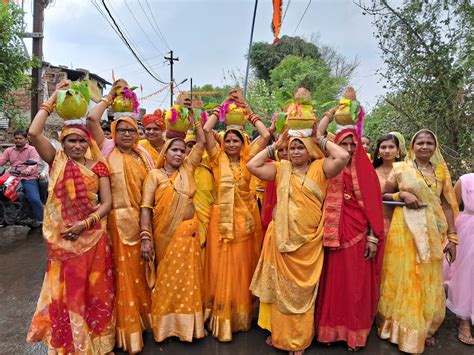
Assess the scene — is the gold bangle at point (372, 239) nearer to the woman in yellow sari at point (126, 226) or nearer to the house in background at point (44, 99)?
the woman in yellow sari at point (126, 226)

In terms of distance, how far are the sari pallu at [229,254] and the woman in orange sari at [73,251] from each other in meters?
0.94

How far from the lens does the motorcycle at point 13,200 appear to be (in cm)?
615

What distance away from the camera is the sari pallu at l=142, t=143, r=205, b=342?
297cm

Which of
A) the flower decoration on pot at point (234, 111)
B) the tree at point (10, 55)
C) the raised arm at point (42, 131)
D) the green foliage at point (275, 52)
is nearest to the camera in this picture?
the raised arm at point (42, 131)

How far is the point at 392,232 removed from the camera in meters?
3.14

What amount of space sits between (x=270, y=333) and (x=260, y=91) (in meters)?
18.1

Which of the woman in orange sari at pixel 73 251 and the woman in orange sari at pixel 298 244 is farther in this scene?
the woman in orange sari at pixel 298 244

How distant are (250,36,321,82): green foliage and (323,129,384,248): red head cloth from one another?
25.6 m

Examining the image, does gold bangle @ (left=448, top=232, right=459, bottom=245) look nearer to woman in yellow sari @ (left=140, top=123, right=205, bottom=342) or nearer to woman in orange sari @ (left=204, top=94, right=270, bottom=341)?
woman in orange sari @ (left=204, top=94, right=270, bottom=341)

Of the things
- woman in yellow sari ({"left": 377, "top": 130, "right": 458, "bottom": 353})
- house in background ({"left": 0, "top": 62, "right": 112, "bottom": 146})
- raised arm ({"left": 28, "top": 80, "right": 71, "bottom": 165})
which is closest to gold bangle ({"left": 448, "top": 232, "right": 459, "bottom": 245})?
woman in yellow sari ({"left": 377, "top": 130, "right": 458, "bottom": 353})

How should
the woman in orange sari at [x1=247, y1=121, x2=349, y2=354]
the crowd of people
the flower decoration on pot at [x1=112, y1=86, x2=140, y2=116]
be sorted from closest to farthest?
1. the crowd of people
2. the woman in orange sari at [x1=247, y1=121, x2=349, y2=354]
3. the flower decoration on pot at [x1=112, y1=86, x2=140, y2=116]

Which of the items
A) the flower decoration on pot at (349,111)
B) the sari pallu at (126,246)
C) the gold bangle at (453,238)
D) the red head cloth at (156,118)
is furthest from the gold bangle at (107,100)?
the gold bangle at (453,238)

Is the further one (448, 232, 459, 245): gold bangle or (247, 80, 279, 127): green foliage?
(247, 80, 279, 127): green foliage

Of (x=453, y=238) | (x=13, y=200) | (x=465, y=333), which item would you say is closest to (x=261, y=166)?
(x=453, y=238)
